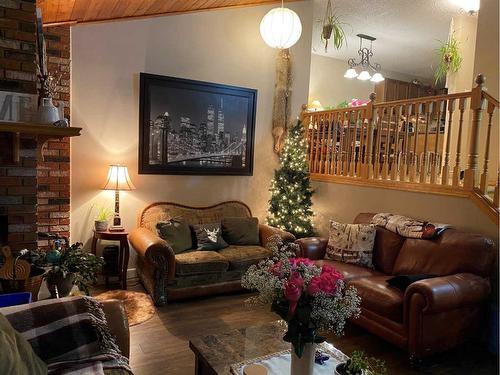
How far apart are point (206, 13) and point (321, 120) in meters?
2.01

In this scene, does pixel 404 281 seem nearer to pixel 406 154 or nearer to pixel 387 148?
pixel 406 154

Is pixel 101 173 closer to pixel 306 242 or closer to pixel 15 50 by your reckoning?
pixel 15 50

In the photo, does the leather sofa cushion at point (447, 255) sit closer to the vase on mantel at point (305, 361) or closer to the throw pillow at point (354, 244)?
the throw pillow at point (354, 244)

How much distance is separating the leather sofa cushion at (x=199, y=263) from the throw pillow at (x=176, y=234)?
3.6 inches

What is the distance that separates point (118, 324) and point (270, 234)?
264 centimetres

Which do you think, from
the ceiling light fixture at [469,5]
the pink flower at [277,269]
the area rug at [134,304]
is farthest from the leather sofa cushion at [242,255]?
the ceiling light fixture at [469,5]

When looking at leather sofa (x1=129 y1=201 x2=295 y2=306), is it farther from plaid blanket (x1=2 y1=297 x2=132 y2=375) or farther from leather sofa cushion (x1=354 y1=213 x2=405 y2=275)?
plaid blanket (x1=2 y1=297 x2=132 y2=375)

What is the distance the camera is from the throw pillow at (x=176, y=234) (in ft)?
12.5

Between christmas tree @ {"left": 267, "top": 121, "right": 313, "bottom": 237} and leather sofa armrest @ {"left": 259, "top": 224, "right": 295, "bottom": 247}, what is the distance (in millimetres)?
437

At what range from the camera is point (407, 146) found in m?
3.83

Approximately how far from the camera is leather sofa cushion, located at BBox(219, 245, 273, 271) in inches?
151

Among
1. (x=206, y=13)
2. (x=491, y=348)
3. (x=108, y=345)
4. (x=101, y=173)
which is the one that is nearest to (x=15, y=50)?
(x=101, y=173)

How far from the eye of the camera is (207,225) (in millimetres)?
4133

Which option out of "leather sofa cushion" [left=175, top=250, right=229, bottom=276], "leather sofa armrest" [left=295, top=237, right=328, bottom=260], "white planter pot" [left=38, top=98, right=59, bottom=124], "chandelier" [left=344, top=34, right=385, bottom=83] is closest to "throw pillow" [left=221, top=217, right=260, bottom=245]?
"leather sofa cushion" [left=175, top=250, right=229, bottom=276]
